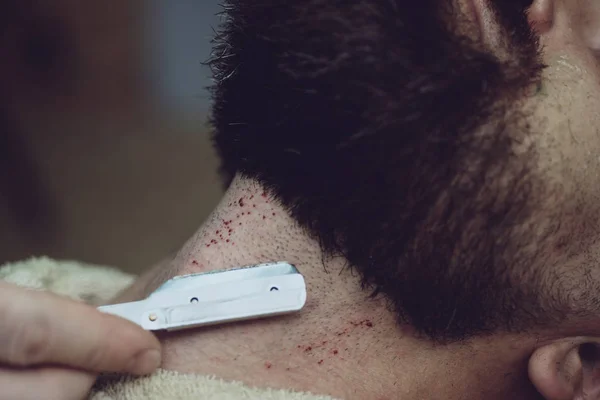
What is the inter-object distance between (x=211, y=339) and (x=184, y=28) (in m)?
1.77

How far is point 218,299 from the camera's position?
630 mm

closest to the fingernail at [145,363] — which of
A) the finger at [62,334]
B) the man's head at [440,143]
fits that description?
the finger at [62,334]

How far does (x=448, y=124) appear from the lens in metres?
0.59

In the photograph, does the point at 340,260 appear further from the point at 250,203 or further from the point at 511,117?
the point at 511,117

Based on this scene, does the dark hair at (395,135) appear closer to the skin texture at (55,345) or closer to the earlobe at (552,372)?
the earlobe at (552,372)

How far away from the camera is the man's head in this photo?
0.59m

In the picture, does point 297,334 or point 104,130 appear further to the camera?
point 104,130

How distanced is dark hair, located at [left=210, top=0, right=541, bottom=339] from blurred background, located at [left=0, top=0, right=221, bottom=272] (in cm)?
126

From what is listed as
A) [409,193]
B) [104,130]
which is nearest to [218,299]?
[409,193]

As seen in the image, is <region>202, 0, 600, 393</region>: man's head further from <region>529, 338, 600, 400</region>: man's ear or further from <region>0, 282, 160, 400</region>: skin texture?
<region>0, 282, 160, 400</region>: skin texture

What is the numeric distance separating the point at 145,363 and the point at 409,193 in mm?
319

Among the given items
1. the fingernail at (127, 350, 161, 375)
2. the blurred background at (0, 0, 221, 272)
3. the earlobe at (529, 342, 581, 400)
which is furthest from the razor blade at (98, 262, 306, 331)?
the blurred background at (0, 0, 221, 272)

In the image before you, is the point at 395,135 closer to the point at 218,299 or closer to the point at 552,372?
the point at 218,299

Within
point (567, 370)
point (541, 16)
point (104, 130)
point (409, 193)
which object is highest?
point (541, 16)
